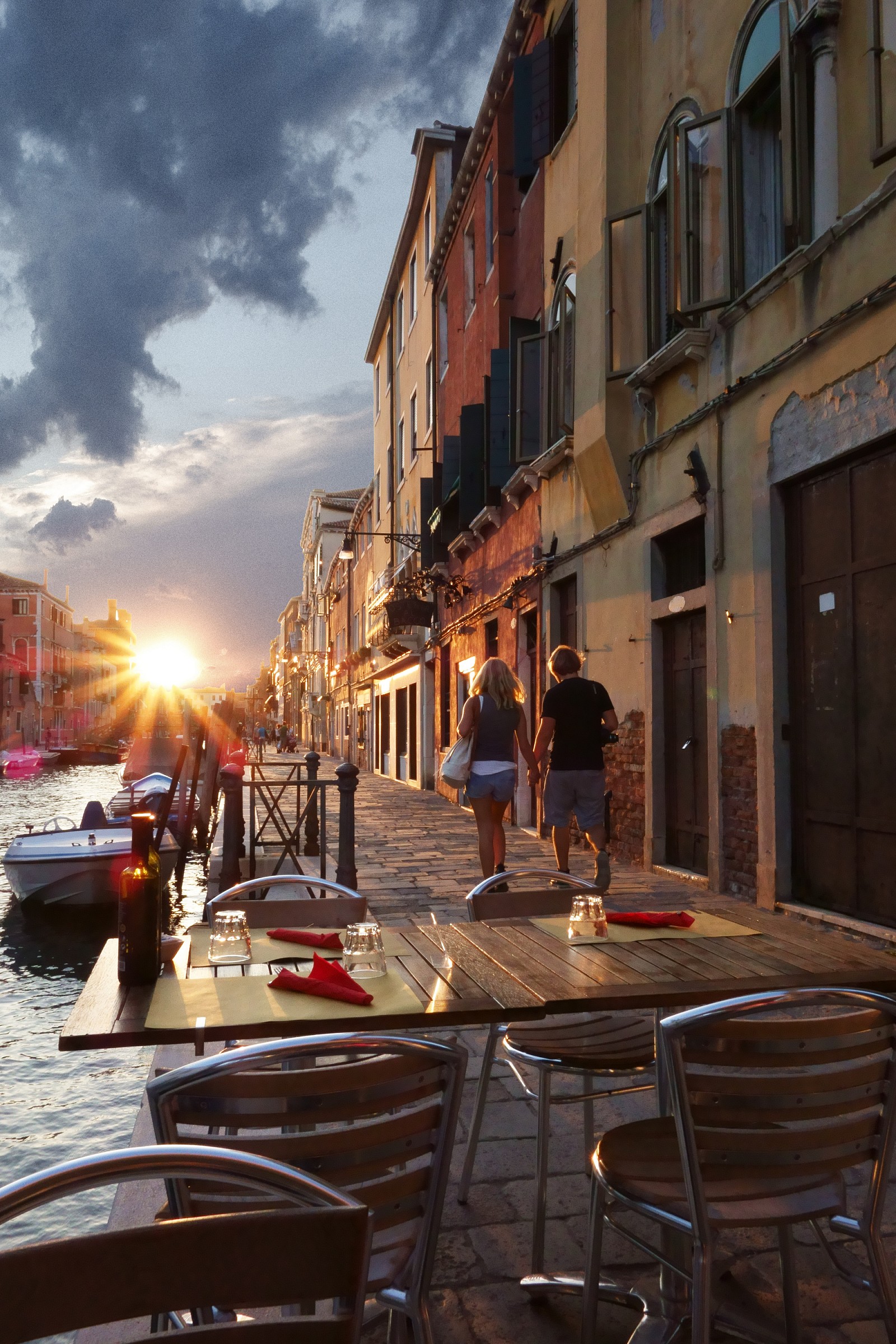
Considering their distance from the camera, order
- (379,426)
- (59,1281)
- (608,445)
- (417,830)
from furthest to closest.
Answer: (379,426) → (417,830) → (608,445) → (59,1281)

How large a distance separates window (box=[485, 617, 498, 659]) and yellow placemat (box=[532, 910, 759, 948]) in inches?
474

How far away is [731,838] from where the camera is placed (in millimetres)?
7516

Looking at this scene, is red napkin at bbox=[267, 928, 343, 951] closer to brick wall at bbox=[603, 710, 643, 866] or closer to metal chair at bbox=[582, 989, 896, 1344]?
metal chair at bbox=[582, 989, 896, 1344]

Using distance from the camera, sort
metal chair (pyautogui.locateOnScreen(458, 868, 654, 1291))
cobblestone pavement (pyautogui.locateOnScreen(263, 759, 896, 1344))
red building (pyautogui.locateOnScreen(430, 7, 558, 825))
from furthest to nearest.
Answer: red building (pyautogui.locateOnScreen(430, 7, 558, 825)) → metal chair (pyautogui.locateOnScreen(458, 868, 654, 1291)) → cobblestone pavement (pyautogui.locateOnScreen(263, 759, 896, 1344))

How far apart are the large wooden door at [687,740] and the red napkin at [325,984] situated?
598 centimetres

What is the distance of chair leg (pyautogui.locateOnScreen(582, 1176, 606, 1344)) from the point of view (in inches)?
88.3

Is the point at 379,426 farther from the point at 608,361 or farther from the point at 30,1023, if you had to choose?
the point at 30,1023

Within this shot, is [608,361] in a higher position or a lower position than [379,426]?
lower

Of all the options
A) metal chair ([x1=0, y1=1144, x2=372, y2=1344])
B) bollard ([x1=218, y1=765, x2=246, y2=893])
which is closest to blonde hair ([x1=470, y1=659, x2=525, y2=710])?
bollard ([x1=218, y1=765, x2=246, y2=893])

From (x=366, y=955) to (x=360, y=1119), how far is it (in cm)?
64

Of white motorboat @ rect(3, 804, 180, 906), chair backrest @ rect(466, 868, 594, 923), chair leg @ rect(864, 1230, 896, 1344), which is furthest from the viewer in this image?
white motorboat @ rect(3, 804, 180, 906)

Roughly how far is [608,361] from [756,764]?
162 inches

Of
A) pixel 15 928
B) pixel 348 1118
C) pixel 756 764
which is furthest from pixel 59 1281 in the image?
pixel 15 928

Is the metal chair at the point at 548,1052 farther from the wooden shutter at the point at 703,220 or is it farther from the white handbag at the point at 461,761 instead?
the wooden shutter at the point at 703,220
